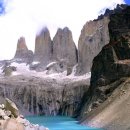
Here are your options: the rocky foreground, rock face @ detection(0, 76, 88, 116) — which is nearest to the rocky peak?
rock face @ detection(0, 76, 88, 116)

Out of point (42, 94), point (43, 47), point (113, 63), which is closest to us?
point (113, 63)

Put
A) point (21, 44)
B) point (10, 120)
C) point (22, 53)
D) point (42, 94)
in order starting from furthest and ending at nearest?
1. point (21, 44)
2. point (22, 53)
3. point (42, 94)
4. point (10, 120)

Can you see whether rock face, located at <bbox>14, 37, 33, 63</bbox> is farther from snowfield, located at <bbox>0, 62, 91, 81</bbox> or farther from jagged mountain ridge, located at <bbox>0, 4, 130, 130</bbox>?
jagged mountain ridge, located at <bbox>0, 4, 130, 130</bbox>

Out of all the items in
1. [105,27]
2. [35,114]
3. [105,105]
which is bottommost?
[35,114]

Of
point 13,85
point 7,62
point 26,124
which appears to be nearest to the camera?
point 26,124

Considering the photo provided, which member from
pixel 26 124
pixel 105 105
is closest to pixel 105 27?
pixel 105 105

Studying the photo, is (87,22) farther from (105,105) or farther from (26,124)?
(26,124)

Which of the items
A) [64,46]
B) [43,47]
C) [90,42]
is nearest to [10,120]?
[90,42]

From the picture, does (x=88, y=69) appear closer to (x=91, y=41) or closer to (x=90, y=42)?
(x=90, y=42)
